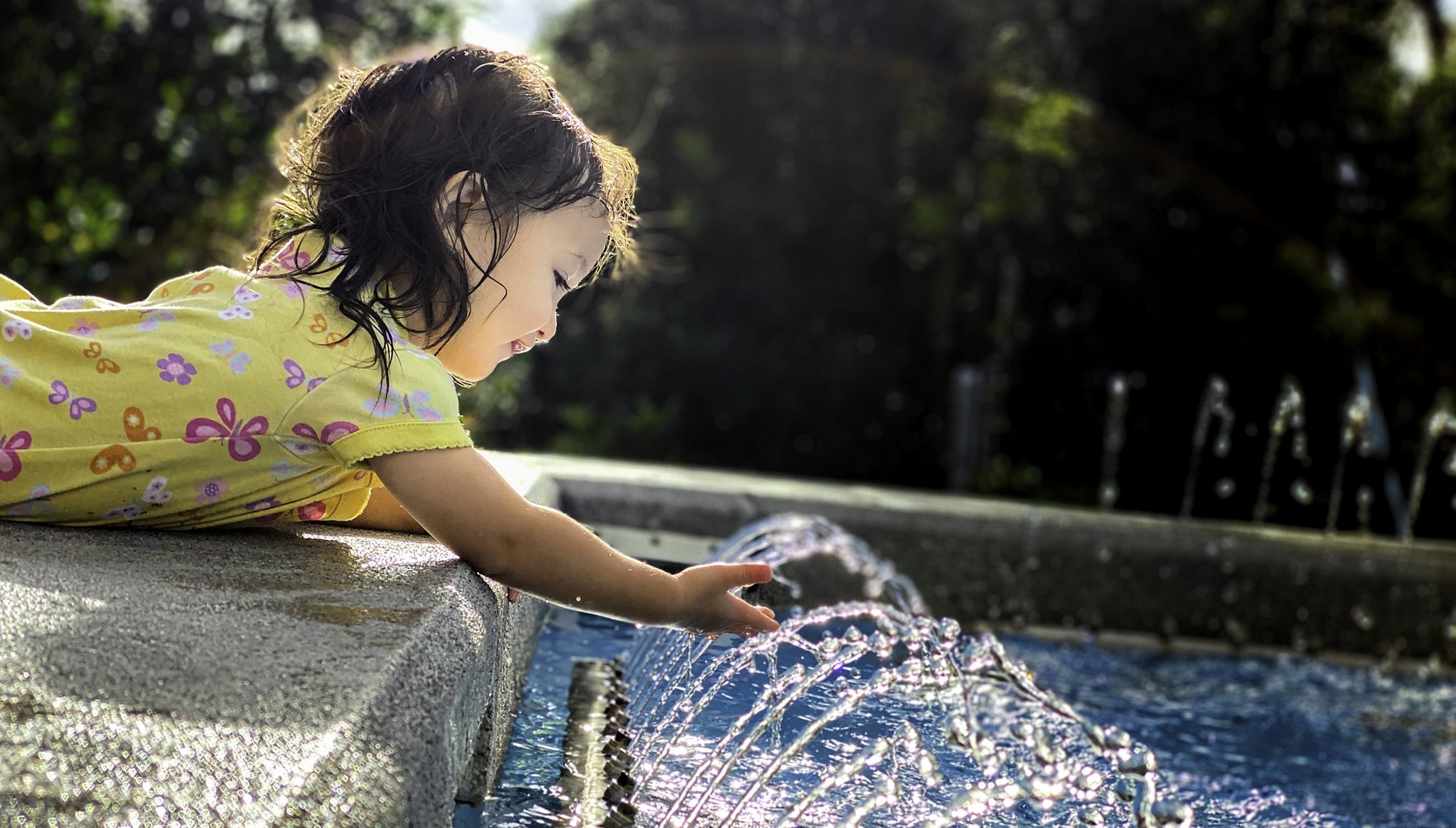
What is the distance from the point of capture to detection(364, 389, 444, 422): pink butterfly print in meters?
1.54

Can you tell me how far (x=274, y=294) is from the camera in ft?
5.49

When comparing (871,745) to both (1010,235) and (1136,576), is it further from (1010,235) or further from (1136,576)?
(1010,235)

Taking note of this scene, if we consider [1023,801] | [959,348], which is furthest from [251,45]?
[1023,801]

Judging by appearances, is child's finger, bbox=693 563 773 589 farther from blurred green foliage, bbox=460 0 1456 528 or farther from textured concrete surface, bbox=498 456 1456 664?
blurred green foliage, bbox=460 0 1456 528

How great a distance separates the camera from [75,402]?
1610mm

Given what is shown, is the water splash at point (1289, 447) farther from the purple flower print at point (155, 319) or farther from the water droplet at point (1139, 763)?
the purple flower print at point (155, 319)

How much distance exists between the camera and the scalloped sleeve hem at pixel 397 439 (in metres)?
1.53

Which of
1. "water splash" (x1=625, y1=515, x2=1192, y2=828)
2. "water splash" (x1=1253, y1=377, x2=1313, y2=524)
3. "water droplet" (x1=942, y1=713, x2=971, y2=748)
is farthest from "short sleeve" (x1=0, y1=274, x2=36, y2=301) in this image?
"water splash" (x1=1253, y1=377, x2=1313, y2=524)

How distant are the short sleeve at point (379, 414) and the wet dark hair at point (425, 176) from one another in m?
0.04

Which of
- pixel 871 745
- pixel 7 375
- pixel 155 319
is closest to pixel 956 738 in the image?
pixel 871 745

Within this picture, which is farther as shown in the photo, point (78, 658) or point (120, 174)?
point (120, 174)

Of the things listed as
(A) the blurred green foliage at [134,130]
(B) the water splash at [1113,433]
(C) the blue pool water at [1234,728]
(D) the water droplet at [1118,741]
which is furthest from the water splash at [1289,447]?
(D) the water droplet at [1118,741]

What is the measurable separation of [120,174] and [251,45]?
0.88 m

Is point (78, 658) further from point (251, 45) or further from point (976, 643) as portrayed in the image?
point (251, 45)
